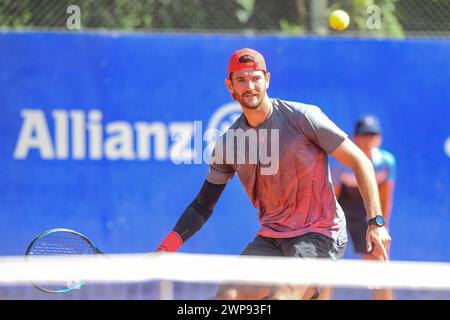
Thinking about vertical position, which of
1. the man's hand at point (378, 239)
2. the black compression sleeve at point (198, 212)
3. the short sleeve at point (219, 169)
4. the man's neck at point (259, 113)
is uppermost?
the man's neck at point (259, 113)

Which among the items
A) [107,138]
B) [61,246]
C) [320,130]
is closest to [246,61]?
[320,130]

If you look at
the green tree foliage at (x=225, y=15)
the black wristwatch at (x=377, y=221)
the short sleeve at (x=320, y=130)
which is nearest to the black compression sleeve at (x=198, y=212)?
the short sleeve at (x=320, y=130)

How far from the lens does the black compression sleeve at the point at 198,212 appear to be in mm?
4781

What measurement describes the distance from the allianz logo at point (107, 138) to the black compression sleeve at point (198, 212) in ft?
7.25

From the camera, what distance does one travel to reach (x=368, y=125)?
23.6 feet

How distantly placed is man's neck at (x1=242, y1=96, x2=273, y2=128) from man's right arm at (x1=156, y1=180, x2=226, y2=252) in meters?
0.45

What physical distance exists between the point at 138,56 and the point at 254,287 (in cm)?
347

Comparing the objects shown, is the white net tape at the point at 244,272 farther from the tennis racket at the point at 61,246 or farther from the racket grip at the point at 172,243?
the tennis racket at the point at 61,246

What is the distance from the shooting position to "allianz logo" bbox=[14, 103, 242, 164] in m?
7.11

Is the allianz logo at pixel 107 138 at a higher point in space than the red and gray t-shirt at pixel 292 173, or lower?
higher

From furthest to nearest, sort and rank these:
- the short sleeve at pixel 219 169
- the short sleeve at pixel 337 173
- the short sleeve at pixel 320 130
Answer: the short sleeve at pixel 337 173, the short sleeve at pixel 219 169, the short sleeve at pixel 320 130

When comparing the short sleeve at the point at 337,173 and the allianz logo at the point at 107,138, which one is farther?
the allianz logo at the point at 107,138

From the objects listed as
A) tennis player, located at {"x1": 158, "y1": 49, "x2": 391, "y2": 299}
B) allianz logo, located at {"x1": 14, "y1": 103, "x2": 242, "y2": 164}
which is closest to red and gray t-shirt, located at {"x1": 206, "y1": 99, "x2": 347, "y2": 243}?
tennis player, located at {"x1": 158, "y1": 49, "x2": 391, "y2": 299}

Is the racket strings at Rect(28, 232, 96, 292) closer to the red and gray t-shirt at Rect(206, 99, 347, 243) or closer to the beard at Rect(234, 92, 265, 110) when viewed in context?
the red and gray t-shirt at Rect(206, 99, 347, 243)
